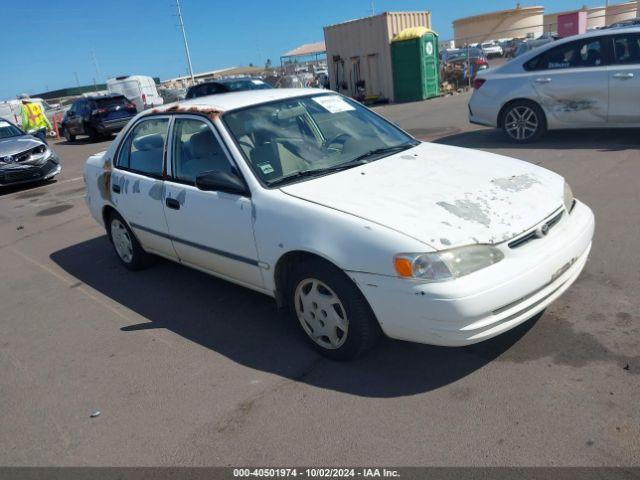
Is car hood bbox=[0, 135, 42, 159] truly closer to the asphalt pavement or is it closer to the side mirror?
the asphalt pavement

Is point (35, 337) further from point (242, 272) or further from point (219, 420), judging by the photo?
point (219, 420)

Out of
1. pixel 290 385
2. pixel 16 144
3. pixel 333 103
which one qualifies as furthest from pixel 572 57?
pixel 16 144

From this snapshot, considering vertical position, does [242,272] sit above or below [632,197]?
above

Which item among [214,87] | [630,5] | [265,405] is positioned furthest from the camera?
[630,5]

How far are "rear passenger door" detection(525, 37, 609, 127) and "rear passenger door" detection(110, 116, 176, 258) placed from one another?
20.4 ft

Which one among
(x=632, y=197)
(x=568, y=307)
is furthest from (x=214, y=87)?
(x=568, y=307)

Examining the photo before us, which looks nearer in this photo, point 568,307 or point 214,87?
point 568,307

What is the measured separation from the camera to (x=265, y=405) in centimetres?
313

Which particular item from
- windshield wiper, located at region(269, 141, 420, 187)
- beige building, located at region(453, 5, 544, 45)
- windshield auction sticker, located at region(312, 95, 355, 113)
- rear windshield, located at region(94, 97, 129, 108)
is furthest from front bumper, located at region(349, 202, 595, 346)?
beige building, located at region(453, 5, 544, 45)

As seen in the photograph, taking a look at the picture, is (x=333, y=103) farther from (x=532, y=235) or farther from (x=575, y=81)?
(x=575, y=81)

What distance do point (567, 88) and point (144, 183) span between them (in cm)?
650

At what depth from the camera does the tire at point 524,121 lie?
Result: 28.6 feet

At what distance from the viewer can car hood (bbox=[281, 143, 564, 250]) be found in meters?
2.97

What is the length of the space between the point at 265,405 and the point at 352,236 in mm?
1081
